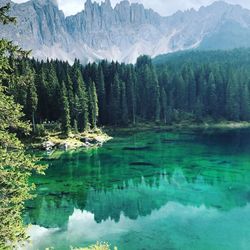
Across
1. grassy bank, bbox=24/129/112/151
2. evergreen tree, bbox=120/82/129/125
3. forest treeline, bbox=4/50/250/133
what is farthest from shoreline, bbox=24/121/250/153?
forest treeline, bbox=4/50/250/133

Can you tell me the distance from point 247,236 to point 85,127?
244 ft

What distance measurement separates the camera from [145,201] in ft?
162

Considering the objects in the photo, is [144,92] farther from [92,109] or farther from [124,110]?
[92,109]

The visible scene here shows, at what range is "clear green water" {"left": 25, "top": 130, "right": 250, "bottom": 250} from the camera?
121ft

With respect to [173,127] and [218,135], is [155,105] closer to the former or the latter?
[173,127]

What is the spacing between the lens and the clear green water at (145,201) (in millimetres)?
36750

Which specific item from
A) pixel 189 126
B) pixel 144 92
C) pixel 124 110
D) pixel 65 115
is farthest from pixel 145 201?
pixel 144 92

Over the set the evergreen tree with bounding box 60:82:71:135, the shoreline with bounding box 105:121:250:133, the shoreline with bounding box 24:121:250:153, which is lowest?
the shoreline with bounding box 24:121:250:153

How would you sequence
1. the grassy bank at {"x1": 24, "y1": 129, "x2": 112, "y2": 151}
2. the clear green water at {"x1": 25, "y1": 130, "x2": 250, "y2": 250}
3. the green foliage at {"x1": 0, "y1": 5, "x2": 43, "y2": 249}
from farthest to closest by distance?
1. the grassy bank at {"x1": 24, "y1": 129, "x2": 112, "y2": 151}
2. the clear green water at {"x1": 25, "y1": 130, "x2": 250, "y2": 250}
3. the green foliage at {"x1": 0, "y1": 5, "x2": 43, "y2": 249}

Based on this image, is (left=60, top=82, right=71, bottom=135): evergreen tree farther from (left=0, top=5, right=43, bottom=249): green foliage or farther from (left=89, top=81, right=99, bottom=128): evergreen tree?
(left=0, top=5, right=43, bottom=249): green foliage

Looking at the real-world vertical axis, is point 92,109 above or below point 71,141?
above

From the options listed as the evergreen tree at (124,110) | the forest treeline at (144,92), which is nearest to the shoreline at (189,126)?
the evergreen tree at (124,110)

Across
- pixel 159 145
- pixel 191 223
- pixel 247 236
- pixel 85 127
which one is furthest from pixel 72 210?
pixel 85 127

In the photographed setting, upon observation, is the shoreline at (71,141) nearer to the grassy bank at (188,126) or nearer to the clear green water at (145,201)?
the grassy bank at (188,126)
